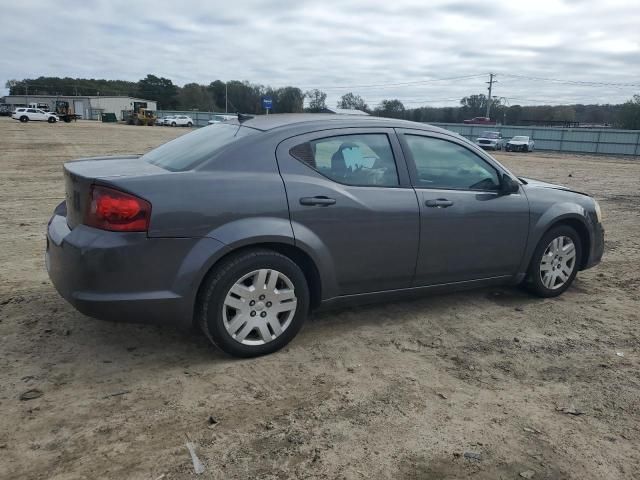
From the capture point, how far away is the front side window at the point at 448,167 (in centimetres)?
422

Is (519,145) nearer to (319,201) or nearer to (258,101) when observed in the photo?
(319,201)

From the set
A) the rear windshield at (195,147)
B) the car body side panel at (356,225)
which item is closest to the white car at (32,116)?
the rear windshield at (195,147)

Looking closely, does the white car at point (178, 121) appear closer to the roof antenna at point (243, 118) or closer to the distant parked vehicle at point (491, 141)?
the distant parked vehicle at point (491, 141)

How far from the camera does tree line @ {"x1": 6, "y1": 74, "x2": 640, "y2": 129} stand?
5488 cm

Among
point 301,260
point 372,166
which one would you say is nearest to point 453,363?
point 301,260

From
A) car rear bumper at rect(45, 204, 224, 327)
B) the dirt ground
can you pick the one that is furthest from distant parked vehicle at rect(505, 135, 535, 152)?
car rear bumper at rect(45, 204, 224, 327)

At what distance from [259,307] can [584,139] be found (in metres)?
42.8

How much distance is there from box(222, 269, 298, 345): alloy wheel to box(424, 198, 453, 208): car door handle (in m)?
1.31

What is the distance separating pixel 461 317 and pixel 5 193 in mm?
9069

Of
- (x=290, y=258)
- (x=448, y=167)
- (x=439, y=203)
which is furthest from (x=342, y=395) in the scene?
(x=448, y=167)

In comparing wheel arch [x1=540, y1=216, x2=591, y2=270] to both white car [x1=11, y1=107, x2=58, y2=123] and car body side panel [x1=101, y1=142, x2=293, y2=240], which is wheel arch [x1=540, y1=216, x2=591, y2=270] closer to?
car body side panel [x1=101, y1=142, x2=293, y2=240]

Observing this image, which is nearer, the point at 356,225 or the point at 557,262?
the point at 356,225

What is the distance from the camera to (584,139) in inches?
1582

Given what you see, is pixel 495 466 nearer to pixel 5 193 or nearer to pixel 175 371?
pixel 175 371
